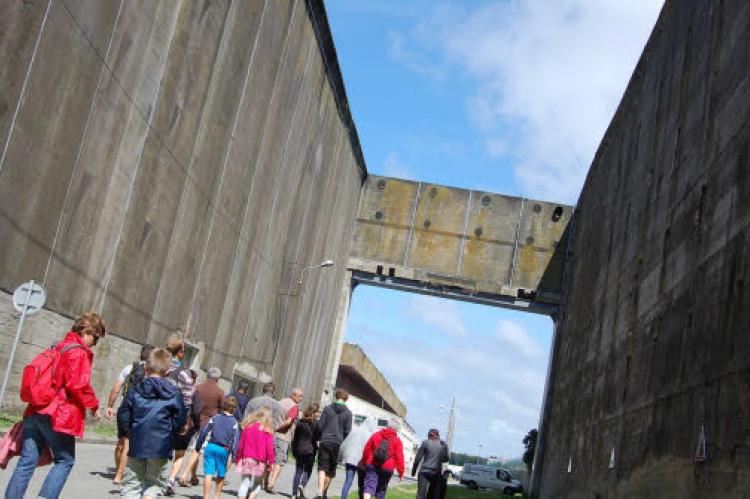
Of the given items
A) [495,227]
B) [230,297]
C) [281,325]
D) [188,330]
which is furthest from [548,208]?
[188,330]

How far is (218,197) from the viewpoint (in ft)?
74.2

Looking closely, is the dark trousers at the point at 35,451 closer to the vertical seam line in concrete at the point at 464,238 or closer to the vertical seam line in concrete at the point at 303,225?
the vertical seam line in concrete at the point at 303,225

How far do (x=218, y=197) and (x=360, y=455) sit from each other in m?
11.1

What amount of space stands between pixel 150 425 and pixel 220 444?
10.1ft

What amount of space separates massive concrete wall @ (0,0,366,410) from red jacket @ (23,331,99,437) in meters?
7.39

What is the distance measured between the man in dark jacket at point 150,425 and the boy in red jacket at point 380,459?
5.46 metres

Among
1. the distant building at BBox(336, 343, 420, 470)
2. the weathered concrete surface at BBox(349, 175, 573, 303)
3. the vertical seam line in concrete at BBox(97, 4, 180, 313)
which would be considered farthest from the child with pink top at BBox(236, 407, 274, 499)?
the distant building at BBox(336, 343, 420, 470)

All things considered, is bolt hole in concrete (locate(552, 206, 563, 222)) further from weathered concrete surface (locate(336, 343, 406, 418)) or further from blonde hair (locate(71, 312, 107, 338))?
blonde hair (locate(71, 312, 107, 338))

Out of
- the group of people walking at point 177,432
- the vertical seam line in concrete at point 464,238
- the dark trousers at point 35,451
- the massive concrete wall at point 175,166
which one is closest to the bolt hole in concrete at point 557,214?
the vertical seam line in concrete at point 464,238

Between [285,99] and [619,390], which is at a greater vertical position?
[285,99]

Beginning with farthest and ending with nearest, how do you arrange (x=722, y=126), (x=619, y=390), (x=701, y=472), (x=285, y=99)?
(x=285, y=99) → (x=619, y=390) → (x=722, y=126) → (x=701, y=472)

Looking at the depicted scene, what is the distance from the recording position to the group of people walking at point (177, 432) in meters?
6.37

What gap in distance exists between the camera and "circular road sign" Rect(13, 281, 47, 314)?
12328mm

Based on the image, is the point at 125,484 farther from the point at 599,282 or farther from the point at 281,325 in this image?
the point at 281,325
